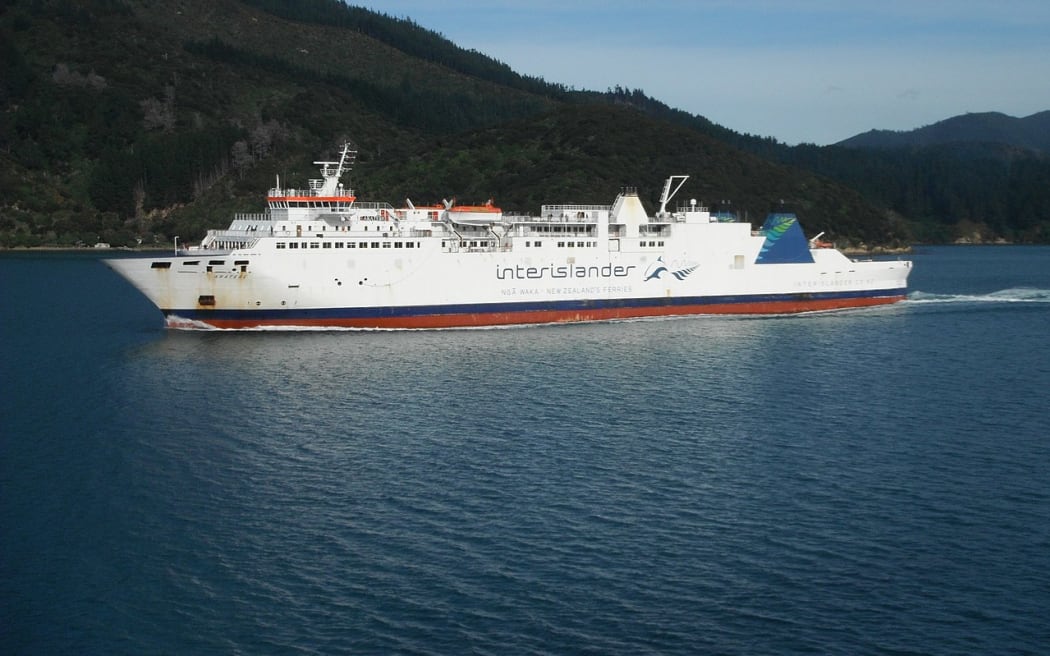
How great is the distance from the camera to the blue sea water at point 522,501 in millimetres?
16891

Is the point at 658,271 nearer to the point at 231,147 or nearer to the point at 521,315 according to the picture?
the point at 521,315

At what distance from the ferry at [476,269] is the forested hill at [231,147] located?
6058 centimetres

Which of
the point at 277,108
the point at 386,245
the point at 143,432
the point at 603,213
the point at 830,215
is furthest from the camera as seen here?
the point at 277,108

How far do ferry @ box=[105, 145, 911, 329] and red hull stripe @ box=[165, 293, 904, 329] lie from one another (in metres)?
0.06

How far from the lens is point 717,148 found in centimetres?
13888

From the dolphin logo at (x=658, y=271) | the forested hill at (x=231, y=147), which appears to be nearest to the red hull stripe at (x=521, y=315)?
the dolphin logo at (x=658, y=271)

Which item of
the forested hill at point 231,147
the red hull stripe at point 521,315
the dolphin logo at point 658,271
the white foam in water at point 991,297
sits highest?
the forested hill at point 231,147

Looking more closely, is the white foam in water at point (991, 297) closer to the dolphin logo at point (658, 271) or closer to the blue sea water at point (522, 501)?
the dolphin logo at point (658, 271)

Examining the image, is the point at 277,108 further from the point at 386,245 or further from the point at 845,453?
the point at 845,453

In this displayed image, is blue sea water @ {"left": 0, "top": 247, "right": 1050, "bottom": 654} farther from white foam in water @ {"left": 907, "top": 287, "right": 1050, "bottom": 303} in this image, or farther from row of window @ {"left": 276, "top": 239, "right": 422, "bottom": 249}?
white foam in water @ {"left": 907, "top": 287, "right": 1050, "bottom": 303}

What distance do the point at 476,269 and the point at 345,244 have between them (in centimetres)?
581

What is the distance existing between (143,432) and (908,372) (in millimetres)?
24841

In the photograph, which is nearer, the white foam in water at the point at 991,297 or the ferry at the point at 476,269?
the ferry at the point at 476,269

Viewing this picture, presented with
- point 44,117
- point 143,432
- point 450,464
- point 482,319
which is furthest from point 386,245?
point 44,117
